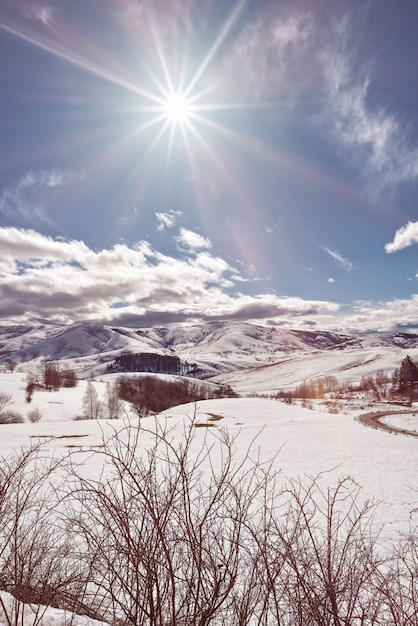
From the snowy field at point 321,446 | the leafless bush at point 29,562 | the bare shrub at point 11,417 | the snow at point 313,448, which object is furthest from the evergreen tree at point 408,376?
the leafless bush at point 29,562

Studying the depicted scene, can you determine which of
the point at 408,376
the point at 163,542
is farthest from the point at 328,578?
the point at 408,376

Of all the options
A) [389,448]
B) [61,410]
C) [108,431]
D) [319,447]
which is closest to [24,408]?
[61,410]

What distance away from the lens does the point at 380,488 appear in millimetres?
21969

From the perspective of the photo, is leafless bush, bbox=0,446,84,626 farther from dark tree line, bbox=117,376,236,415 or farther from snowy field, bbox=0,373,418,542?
dark tree line, bbox=117,376,236,415

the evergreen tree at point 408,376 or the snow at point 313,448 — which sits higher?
the evergreen tree at point 408,376

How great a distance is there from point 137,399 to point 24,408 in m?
38.4

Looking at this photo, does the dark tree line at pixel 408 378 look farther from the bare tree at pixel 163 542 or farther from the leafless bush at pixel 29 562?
the bare tree at pixel 163 542

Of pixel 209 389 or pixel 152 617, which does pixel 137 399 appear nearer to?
pixel 209 389

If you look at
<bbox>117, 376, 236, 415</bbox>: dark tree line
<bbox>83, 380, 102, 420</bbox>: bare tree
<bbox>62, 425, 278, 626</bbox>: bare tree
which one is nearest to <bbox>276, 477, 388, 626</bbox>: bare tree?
<bbox>62, 425, 278, 626</bbox>: bare tree

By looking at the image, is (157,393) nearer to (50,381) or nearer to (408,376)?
(50,381)

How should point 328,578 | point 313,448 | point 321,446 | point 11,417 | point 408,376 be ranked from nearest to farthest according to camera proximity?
point 328,578 → point 313,448 → point 321,446 → point 11,417 → point 408,376

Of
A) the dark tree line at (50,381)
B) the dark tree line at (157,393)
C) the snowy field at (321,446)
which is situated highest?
the dark tree line at (50,381)

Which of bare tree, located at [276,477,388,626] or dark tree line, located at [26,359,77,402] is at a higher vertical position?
dark tree line, located at [26,359,77,402]

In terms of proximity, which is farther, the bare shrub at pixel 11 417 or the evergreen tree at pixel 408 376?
the evergreen tree at pixel 408 376
